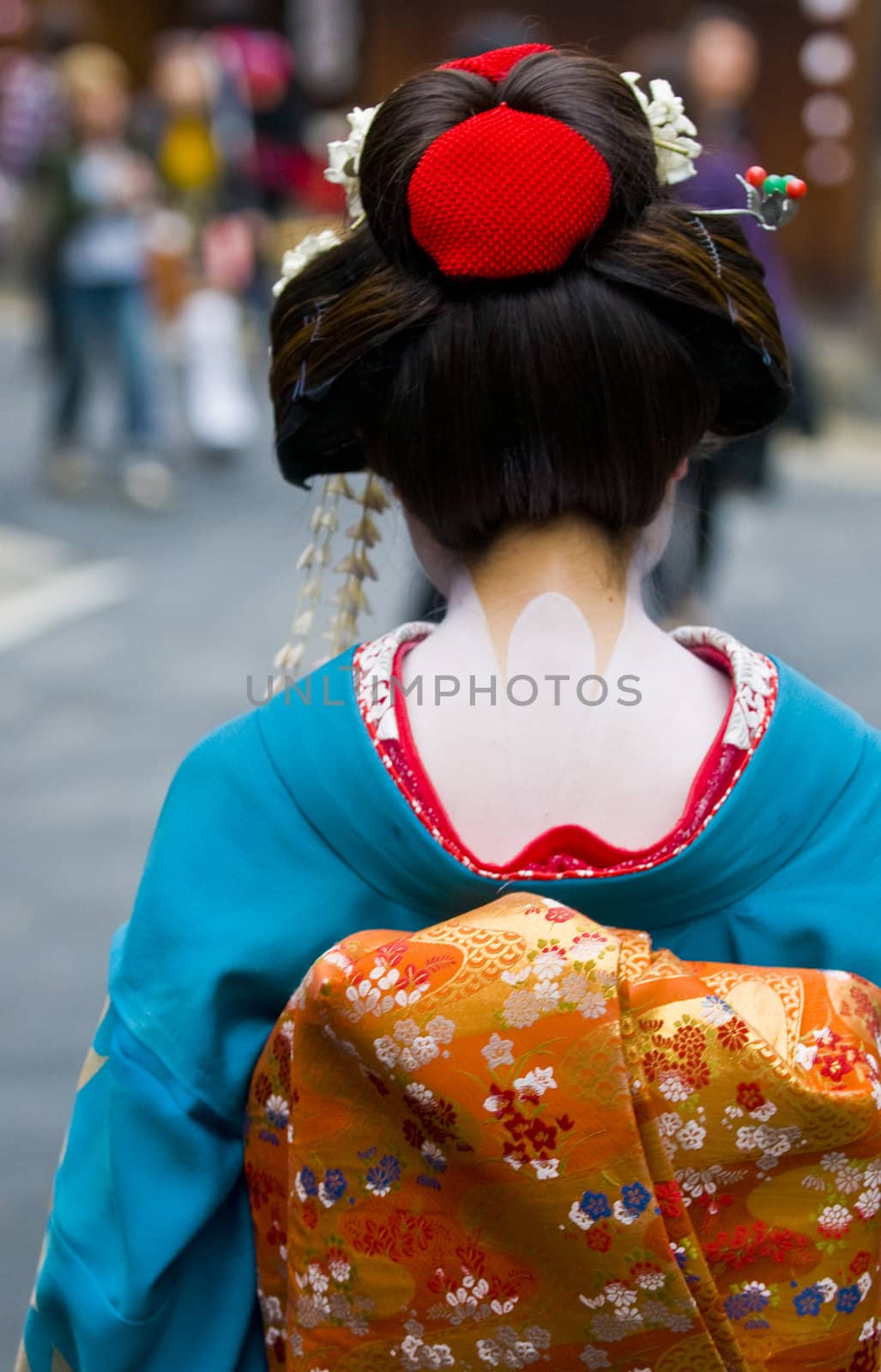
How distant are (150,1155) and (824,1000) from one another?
22.0 inches

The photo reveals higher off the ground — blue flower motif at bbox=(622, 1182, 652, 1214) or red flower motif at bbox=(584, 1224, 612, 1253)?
blue flower motif at bbox=(622, 1182, 652, 1214)

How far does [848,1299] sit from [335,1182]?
39 centimetres

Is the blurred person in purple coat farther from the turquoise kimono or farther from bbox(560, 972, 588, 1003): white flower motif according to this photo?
bbox(560, 972, 588, 1003): white flower motif

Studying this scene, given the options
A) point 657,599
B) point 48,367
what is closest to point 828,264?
point 48,367

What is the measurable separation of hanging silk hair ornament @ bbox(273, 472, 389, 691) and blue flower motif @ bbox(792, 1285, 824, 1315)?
0.68 m

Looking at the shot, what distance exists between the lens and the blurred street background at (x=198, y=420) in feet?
12.7

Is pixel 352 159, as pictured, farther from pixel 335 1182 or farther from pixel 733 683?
pixel 335 1182

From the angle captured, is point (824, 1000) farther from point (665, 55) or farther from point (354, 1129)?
point (665, 55)

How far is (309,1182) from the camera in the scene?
4.16ft

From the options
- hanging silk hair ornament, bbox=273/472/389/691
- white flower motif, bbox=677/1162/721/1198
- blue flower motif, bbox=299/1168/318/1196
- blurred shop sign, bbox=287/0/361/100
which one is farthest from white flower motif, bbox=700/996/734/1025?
blurred shop sign, bbox=287/0/361/100

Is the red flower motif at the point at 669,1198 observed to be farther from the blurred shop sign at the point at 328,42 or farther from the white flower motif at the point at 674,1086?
the blurred shop sign at the point at 328,42

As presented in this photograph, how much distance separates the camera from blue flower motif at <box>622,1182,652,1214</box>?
1.17m
